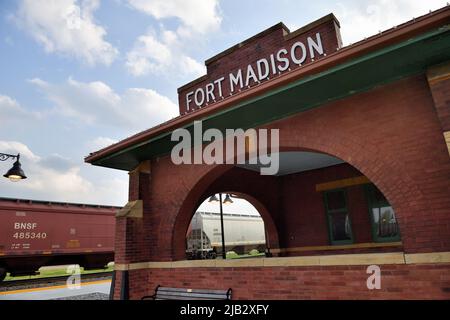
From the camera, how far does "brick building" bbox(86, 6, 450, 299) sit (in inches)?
172

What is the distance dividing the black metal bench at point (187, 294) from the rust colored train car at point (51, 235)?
980cm

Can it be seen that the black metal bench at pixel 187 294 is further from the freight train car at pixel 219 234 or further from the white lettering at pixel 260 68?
the freight train car at pixel 219 234

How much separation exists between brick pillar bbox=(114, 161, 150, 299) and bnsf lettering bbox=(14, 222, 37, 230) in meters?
8.86

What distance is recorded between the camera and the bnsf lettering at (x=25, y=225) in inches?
548

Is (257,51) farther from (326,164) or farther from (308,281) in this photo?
(308,281)

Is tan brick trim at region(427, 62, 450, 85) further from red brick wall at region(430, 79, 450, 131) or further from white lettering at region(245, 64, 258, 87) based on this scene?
white lettering at region(245, 64, 258, 87)

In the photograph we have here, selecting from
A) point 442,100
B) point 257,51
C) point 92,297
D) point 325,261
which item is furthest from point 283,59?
point 92,297

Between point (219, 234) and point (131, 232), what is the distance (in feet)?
45.1

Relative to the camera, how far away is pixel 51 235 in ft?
49.4

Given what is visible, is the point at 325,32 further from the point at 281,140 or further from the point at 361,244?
the point at 361,244


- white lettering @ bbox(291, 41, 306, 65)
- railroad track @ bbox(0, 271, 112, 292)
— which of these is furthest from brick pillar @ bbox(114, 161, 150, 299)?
railroad track @ bbox(0, 271, 112, 292)

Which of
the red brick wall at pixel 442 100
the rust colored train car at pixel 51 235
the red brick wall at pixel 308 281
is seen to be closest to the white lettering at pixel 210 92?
the red brick wall at pixel 308 281

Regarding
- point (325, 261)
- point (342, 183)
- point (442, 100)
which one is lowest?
point (325, 261)
